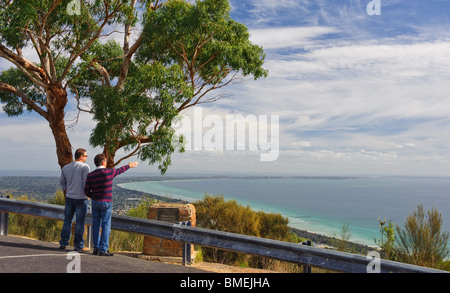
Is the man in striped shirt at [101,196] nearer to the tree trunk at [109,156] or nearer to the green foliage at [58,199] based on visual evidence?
the tree trunk at [109,156]

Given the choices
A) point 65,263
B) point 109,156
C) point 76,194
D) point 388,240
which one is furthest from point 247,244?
point 109,156

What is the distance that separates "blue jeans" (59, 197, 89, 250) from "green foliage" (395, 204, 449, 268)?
10.0 meters

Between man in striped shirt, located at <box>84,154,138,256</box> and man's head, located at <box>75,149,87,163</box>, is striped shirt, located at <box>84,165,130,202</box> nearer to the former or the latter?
man in striped shirt, located at <box>84,154,138,256</box>

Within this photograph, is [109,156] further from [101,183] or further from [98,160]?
[101,183]

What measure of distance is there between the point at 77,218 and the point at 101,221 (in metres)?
0.68

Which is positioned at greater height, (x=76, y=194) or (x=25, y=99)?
(x=25, y=99)

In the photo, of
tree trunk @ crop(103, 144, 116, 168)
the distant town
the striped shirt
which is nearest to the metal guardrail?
the striped shirt

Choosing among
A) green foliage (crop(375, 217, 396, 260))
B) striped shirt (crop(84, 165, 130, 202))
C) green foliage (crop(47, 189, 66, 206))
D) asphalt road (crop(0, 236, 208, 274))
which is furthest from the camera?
green foliage (crop(47, 189, 66, 206))

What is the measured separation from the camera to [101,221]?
787 cm

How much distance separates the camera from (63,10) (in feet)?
Answer: 40.4

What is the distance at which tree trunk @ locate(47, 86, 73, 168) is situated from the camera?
1399 cm

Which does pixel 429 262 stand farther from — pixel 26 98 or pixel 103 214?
pixel 26 98
